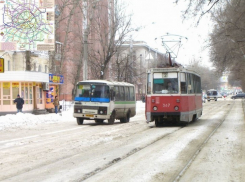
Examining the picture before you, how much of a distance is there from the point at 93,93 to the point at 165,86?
5283 mm

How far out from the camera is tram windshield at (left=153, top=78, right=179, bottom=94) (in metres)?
21.3

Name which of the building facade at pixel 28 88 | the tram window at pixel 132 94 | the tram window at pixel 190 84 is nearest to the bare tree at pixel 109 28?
the building facade at pixel 28 88

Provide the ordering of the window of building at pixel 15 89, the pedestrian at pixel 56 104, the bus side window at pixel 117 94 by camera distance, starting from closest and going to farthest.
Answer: the bus side window at pixel 117 94
the window of building at pixel 15 89
the pedestrian at pixel 56 104

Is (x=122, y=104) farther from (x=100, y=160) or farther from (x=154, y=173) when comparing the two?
(x=154, y=173)

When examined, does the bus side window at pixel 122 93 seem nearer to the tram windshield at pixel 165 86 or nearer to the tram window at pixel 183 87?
the tram windshield at pixel 165 86

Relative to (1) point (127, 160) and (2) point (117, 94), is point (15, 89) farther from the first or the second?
(1) point (127, 160)

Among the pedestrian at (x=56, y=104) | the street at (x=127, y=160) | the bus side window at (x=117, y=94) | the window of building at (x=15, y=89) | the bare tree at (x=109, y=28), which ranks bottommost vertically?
the street at (x=127, y=160)

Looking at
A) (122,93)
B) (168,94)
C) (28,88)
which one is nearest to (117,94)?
(122,93)

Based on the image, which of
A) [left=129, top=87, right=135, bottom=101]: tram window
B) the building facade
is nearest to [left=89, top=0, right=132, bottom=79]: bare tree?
the building facade

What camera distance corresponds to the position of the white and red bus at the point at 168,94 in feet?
69.5

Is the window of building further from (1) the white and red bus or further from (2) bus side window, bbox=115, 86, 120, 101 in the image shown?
(1) the white and red bus

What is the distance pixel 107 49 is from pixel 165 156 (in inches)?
1432

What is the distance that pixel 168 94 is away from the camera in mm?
21281

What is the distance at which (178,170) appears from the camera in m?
9.35
